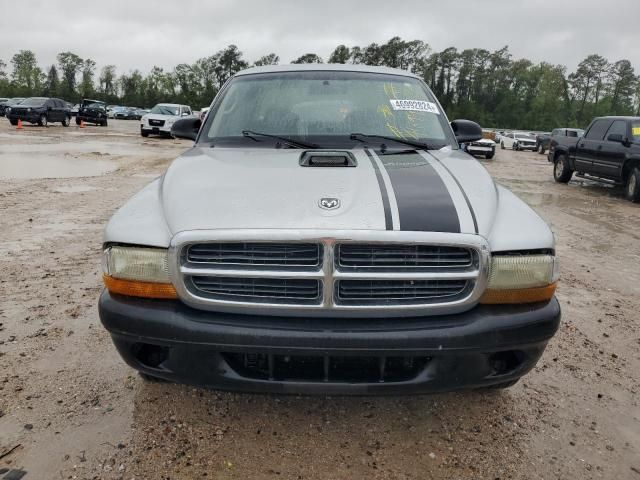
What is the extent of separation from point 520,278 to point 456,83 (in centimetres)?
9423

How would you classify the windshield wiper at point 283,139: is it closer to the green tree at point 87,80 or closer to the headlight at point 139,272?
the headlight at point 139,272

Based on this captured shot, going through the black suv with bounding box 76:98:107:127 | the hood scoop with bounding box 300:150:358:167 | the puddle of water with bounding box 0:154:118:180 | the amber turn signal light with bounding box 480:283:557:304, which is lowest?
the puddle of water with bounding box 0:154:118:180

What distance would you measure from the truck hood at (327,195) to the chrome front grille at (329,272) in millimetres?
62

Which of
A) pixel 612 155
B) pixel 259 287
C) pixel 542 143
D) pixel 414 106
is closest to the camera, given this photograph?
pixel 259 287

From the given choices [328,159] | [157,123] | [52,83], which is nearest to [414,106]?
[328,159]

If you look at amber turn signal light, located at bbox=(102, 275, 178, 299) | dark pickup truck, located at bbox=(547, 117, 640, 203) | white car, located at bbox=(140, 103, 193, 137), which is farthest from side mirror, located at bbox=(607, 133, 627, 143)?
white car, located at bbox=(140, 103, 193, 137)

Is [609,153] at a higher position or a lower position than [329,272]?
higher

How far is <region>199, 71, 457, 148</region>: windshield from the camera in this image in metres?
3.29

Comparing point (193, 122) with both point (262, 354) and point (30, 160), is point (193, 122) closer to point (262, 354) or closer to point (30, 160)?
point (262, 354)

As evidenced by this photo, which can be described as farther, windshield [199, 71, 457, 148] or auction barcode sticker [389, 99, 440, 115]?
auction barcode sticker [389, 99, 440, 115]

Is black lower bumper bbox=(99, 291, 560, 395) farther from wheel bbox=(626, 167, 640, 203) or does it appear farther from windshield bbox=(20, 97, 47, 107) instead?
windshield bbox=(20, 97, 47, 107)

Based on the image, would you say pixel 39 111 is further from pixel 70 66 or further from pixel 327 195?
→ pixel 70 66

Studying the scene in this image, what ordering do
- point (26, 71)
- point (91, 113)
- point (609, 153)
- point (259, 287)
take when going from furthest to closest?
point (26, 71)
point (91, 113)
point (609, 153)
point (259, 287)

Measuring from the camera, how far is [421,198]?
2.26 m
